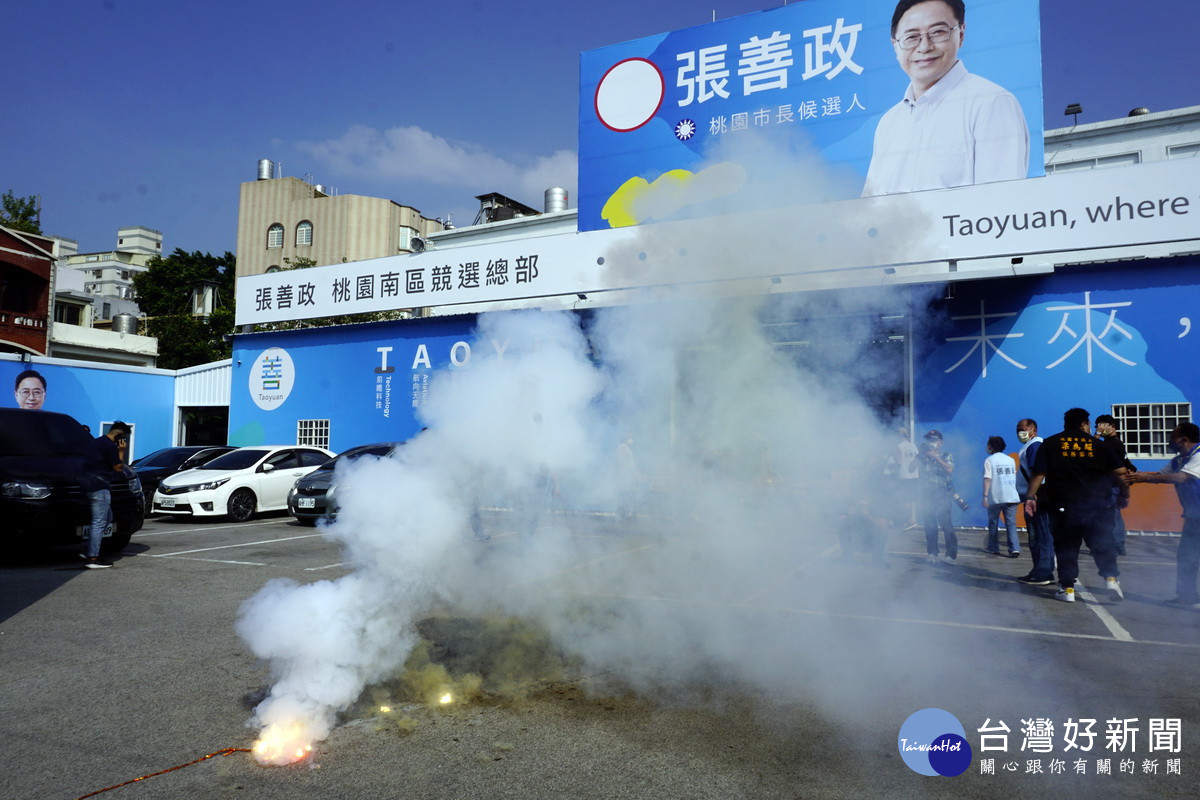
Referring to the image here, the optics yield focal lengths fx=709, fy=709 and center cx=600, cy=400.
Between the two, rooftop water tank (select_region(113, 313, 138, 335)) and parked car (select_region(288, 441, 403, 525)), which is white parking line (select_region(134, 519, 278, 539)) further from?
rooftop water tank (select_region(113, 313, 138, 335))

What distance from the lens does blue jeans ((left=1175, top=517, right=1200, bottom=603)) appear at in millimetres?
6117

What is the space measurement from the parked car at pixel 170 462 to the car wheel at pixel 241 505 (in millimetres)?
2073

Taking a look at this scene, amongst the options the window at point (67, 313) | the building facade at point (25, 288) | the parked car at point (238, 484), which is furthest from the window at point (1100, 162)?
the window at point (67, 313)

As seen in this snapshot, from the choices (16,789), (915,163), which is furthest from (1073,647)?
(915,163)

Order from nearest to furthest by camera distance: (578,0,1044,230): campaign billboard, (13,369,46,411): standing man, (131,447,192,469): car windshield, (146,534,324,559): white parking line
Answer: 1. (146,534,324,559): white parking line
2. (578,0,1044,230): campaign billboard
3. (131,447,192,469): car windshield
4. (13,369,46,411): standing man

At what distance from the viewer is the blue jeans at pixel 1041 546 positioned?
713 cm

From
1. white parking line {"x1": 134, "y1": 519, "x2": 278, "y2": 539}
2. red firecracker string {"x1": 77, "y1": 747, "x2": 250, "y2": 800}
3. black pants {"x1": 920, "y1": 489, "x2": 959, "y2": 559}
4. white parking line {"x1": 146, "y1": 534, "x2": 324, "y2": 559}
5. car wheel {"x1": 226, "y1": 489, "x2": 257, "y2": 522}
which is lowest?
white parking line {"x1": 134, "y1": 519, "x2": 278, "y2": 539}

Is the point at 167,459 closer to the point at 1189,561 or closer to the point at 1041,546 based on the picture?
the point at 1041,546

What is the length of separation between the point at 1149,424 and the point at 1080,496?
5960 mm

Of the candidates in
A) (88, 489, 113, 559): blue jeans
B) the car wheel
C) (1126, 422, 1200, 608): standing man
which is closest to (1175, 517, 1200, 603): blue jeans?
(1126, 422, 1200, 608): standing man

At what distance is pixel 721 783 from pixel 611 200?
47.2ft

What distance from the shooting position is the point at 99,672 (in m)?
4.42

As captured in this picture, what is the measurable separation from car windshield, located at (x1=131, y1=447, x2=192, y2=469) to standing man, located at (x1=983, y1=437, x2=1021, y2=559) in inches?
584

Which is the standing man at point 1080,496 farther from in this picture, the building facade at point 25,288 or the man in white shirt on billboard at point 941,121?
the building facade at point 25,288
